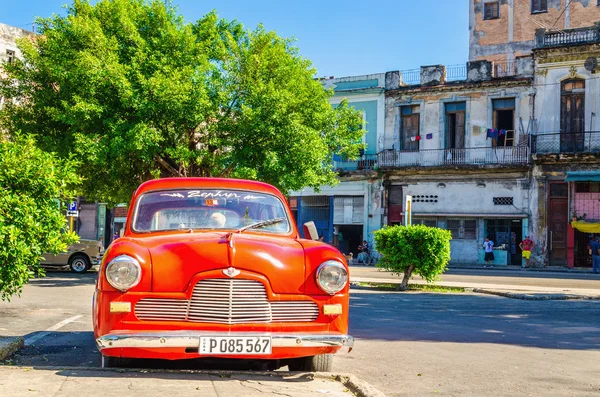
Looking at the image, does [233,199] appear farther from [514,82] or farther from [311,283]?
[514,82]

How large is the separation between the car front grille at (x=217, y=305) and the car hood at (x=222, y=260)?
11cm

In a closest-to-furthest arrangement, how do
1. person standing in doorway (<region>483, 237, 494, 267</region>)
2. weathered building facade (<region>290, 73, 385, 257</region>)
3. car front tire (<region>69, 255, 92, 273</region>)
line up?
1. car front tire (<region>69, 255, 92, 273</region>)
2. person standing in doorway (<region>483, 237, 494, 267</region>)
3. weathered building facade (<region>290, 73, 385, 257</region>)

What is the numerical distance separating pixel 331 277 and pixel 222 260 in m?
0.95

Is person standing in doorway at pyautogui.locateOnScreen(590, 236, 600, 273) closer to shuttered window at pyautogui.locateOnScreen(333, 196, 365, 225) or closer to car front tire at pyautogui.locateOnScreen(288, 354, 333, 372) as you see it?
shuttered window at pyautogui.locateOnScreen(333, 196, 365, 225)

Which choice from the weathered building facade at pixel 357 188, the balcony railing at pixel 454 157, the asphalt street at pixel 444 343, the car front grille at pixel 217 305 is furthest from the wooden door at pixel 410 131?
the car front grille at pixel 217 305

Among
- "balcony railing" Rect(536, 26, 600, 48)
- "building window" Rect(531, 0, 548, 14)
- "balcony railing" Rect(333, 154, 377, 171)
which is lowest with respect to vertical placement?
"balcony railing" Rect(333, 154, 377, 171)

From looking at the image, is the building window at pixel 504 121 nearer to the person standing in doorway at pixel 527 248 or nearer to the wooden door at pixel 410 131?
the wooden door at pixel 410 131

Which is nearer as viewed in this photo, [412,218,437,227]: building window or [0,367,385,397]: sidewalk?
[0,367,385,397]: sidewalk

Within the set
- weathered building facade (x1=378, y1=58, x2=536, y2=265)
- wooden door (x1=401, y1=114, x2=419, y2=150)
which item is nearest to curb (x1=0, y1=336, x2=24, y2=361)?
weathered building facade (x1=378, y1=58, x2=536, y2=265)

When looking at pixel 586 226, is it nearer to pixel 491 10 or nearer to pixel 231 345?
pixel 491 10

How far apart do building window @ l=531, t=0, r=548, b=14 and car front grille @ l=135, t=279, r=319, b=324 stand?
42156 mm

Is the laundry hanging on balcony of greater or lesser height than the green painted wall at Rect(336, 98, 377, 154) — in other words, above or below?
below

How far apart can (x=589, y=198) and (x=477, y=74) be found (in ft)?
28.9

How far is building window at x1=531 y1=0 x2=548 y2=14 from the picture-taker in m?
43.8
